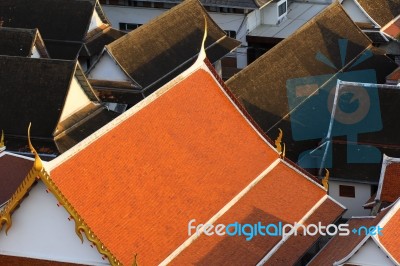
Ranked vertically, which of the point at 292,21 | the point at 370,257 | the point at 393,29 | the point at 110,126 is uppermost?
the point at 110,126

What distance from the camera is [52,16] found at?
5159cm

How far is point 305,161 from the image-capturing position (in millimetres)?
39188

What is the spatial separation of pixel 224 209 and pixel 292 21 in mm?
26735

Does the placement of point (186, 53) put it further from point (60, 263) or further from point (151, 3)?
point (60, 263)

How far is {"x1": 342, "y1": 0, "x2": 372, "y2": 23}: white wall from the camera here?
2099 inches

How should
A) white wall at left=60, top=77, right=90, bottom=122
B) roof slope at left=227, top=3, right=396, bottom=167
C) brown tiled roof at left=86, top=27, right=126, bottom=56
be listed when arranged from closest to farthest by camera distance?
1. white wall at left=60, top=77, right=90, bottom=122
2. roof slope at left=227, top=3, right=396, bottom=167
3. brown tiled roof at left=86, top=27, right=126, bottom=56

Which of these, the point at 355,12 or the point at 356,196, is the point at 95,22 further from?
the point at 356,196

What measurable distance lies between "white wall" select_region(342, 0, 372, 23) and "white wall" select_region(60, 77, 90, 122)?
15.7m

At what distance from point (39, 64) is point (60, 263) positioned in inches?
587

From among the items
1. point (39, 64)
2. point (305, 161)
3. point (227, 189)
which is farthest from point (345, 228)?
point (39, 64)

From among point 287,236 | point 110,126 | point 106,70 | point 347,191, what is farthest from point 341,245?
point 106,70

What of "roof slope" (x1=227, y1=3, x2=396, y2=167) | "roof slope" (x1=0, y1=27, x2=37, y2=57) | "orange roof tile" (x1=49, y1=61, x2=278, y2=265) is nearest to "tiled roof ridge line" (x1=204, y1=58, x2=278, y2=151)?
"orange roof tile" (x1=49, y1=61, x2=278, y2=265)

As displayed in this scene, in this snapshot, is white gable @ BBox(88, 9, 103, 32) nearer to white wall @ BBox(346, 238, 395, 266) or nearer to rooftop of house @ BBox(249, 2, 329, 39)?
rooftop of house @ BBox(249, 2, 329, 39)

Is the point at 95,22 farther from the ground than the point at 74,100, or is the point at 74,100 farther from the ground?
the point at 74,100
